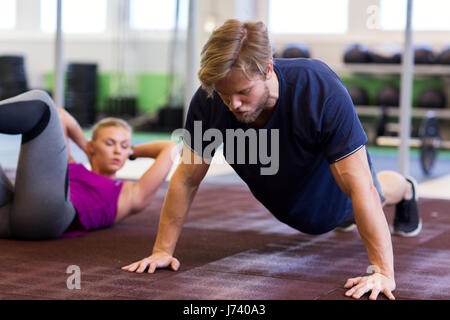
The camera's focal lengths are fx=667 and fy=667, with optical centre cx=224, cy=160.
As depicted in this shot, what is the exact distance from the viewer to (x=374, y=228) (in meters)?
1.59

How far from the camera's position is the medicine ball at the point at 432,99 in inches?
299

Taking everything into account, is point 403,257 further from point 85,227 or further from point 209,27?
point 209,27

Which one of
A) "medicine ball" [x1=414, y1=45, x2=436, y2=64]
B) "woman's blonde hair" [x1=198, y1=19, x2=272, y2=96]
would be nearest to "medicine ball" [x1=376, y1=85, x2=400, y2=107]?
"medicine ball" [x1=414, y1=45, x2=436, y2=64]

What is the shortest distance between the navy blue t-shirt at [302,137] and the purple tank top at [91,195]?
2.25 feet

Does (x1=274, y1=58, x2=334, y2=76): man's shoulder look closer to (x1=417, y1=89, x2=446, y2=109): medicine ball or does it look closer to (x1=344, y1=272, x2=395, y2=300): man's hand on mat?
(x1=344, y1=272, x2=395, y2=300): man's hand on mat

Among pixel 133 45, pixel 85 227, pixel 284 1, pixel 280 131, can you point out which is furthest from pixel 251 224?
pixel 133 45

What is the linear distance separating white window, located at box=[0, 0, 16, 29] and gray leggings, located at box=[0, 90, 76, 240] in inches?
332

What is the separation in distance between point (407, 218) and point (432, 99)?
5393 mm

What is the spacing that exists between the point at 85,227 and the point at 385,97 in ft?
19.1

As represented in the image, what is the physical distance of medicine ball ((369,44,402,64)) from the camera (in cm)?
767

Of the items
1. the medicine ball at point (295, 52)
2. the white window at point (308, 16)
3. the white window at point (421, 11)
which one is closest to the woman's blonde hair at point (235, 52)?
the white window at point (421, 11)

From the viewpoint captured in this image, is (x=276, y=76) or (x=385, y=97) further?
(x=385, y=97)

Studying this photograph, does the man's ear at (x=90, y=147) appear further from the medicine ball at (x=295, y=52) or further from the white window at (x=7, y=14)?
the white window at (x=7, y=14)

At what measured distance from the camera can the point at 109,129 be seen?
2439 millimetres
